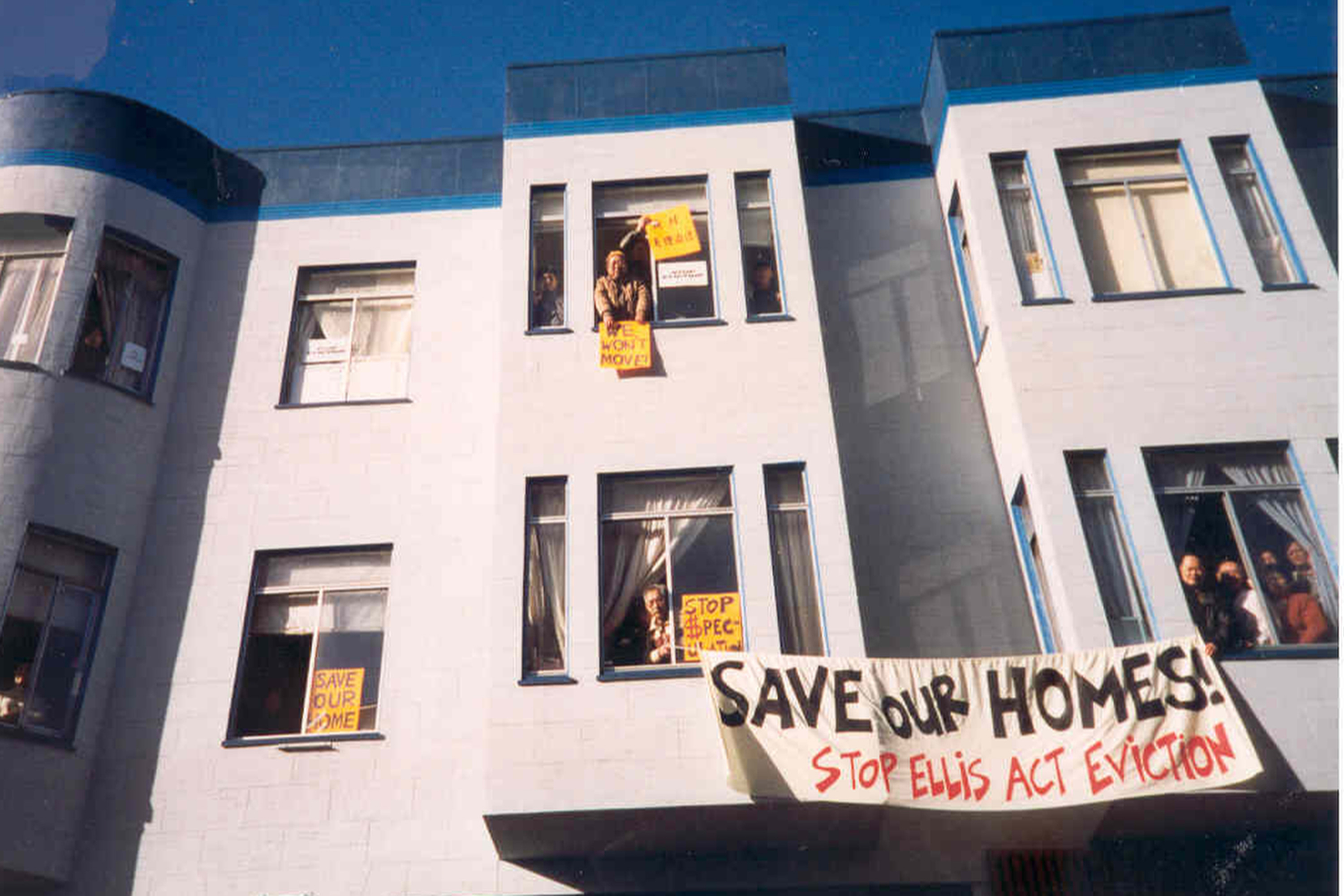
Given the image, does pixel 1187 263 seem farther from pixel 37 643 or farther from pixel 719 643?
pixel 37 643

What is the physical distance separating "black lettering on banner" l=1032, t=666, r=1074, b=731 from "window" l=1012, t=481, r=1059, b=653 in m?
1.37

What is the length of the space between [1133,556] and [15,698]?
10.6 meters

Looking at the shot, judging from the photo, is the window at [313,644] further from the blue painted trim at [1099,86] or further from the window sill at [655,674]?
the blue painted trim at [1099,86]

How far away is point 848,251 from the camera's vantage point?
1351 centimetres

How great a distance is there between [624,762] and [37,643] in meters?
5.94

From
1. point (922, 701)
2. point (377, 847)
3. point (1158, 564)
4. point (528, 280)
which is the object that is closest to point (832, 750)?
point (922, 701)

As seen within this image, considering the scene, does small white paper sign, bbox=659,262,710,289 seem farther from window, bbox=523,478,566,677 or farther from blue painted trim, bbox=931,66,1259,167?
blue painted trim, bbox=931,66,1259,167

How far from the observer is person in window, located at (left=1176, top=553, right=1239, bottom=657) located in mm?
9375

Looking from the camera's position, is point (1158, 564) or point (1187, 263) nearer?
point (1158, 564)

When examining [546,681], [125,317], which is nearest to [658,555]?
[546,681]

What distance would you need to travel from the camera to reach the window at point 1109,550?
32.1 feet

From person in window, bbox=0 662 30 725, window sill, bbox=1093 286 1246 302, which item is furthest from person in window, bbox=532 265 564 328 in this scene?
person in window, bbox=0 662 30 725

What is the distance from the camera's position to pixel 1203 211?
11852 mm

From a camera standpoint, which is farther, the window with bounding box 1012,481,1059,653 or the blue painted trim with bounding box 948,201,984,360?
the blue painted trim with bounding box 948,201,984,360
